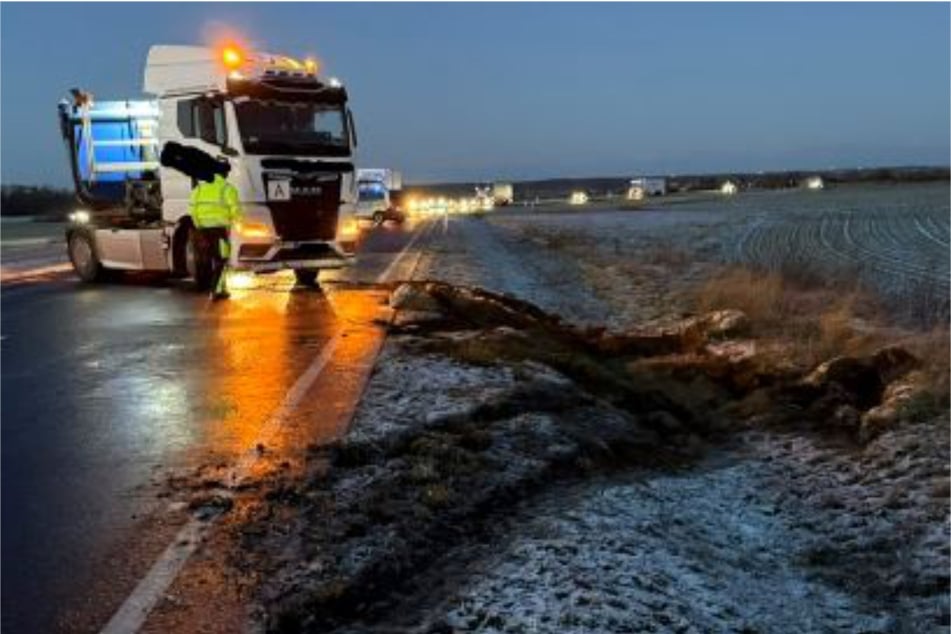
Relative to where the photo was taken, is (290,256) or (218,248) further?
(290,256)

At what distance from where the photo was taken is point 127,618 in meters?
4.55

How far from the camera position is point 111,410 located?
28.3 ft

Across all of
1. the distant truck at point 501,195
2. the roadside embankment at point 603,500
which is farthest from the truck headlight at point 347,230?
the distant truck at point 501,195

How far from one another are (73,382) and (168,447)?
291 cm

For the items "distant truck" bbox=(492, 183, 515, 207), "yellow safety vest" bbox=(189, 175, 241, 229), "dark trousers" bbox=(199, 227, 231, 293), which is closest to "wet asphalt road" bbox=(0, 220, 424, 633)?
"dark trousers" bbox=(199, 227, 231, 293)

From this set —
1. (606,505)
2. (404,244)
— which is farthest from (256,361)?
(404,244)

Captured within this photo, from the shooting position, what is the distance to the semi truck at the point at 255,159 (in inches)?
631

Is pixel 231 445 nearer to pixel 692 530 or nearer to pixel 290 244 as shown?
pixel 692 530

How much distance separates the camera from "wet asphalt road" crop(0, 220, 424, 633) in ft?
17.3

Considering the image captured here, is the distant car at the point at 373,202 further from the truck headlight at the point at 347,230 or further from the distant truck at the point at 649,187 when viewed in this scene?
the distant truck at the point at 649,187

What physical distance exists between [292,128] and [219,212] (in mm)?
1619

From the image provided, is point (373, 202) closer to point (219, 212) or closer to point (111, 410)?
point (219, 212)

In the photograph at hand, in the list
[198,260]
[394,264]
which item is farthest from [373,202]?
[198,260]

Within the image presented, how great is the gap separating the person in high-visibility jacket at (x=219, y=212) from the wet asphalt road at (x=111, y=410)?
0.48 meters
